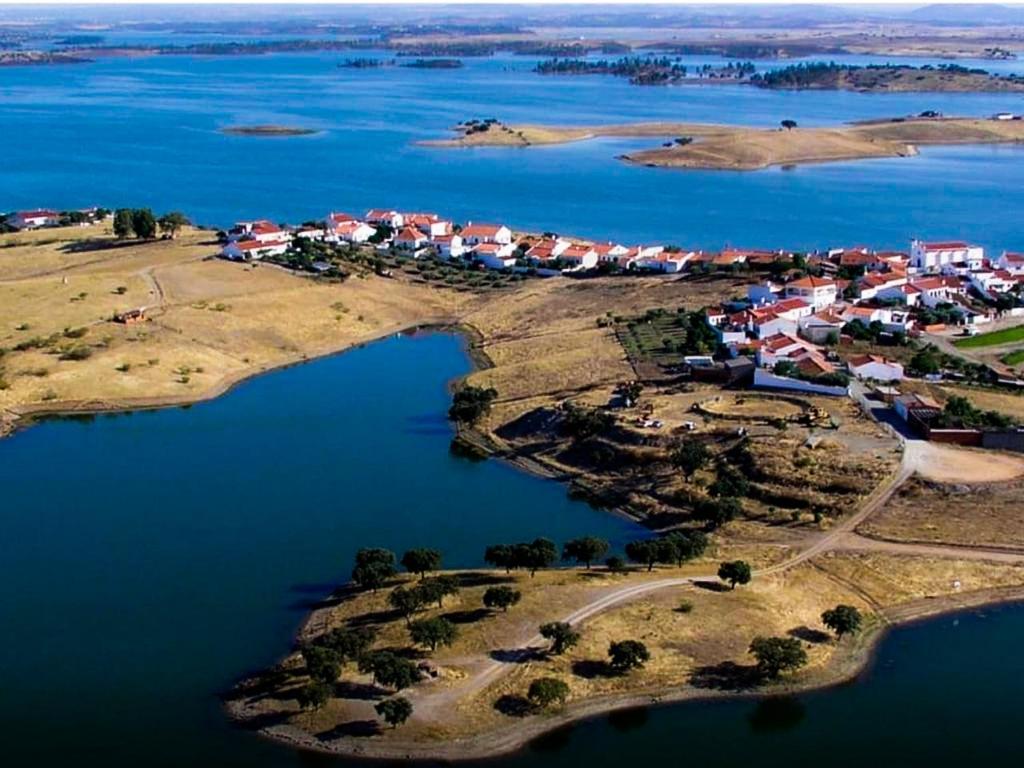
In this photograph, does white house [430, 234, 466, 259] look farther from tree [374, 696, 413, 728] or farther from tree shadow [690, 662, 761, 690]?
tree [374, 696, 413, 728]

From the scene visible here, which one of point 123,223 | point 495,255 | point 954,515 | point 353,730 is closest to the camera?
point 353,730

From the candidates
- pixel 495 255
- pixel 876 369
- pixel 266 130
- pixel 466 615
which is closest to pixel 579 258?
pixel 495 255

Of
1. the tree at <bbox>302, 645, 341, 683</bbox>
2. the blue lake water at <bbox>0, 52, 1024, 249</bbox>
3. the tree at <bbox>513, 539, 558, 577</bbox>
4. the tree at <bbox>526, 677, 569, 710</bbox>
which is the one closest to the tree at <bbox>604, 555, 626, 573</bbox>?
the tree at <bbox>513, 539, 558, 577</bbox>

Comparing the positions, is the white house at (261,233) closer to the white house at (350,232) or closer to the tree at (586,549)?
the white house at (350,232)

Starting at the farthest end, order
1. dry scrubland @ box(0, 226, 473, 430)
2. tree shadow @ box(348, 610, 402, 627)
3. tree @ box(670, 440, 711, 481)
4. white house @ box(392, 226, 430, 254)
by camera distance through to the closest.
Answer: white house @ box(392, 226, 430, 254) → dry scrubland @ box(0, 226, 473, 430) → tree @ box(670, 440, 711, 481) → tree shadow @ box(348, 610, 402, 627)

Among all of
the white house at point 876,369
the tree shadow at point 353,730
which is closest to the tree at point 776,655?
the tree shadow at point 353,730

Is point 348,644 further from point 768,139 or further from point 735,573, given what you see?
point 768,139
